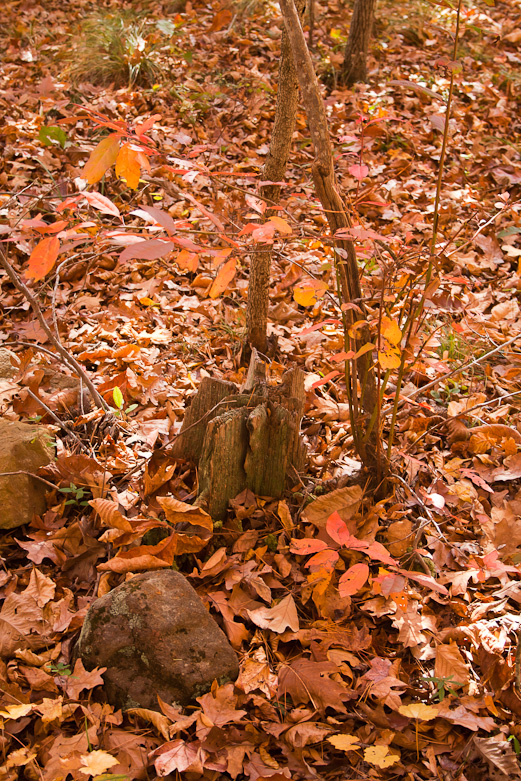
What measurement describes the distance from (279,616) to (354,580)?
1.21 ft

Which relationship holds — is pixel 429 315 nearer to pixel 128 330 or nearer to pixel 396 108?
pixel 128 330

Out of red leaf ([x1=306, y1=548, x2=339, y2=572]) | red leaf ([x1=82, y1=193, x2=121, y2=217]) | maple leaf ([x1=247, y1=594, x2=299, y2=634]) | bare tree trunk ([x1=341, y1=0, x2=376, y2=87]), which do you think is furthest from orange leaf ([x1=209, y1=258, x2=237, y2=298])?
bare tree trunk ([x1=341, y1=0, x2=376, y2=87])

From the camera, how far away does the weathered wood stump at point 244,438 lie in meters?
1.96

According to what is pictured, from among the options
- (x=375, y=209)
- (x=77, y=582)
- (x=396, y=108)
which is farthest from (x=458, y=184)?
(x=77, y=582)

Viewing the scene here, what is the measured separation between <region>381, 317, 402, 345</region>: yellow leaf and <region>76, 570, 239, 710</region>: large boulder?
3.23 ft

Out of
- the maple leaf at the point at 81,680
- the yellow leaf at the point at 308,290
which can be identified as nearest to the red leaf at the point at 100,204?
the yellow leaf at the point at 308,290

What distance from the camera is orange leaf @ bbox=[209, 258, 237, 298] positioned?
1.30 m

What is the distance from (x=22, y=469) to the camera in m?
2.07

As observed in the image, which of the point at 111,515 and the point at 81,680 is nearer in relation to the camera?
the point at 81,680

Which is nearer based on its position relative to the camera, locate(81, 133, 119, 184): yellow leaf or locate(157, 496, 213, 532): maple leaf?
locate(81, 133, 119, 184): yellow leaf

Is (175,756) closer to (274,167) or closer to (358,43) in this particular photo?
(274,167)

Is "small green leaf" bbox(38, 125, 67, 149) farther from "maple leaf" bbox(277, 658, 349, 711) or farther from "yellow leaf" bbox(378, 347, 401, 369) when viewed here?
"maple leaf" bbox(277, 658, 349, 711)

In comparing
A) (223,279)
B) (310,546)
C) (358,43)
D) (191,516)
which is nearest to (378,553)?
(310,546)

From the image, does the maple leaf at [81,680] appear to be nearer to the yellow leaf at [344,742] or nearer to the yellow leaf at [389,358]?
the yellow leaf at [344,742]
